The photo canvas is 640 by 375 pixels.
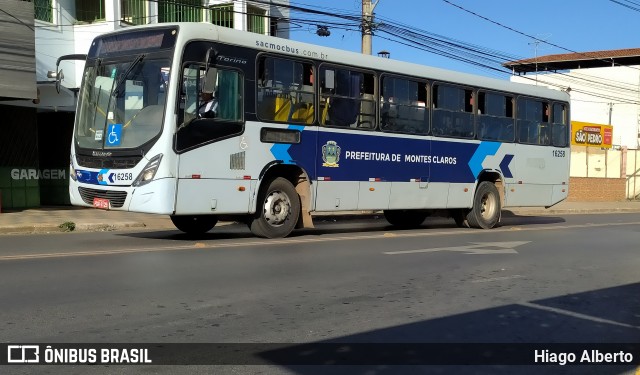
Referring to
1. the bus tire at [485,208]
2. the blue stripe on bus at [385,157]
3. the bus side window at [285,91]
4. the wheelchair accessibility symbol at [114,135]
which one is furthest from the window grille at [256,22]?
the wheelchair accessibility symbol at [114,135]

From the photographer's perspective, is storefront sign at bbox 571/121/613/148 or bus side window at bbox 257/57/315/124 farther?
storefront sign at bbox 571/121/613/148

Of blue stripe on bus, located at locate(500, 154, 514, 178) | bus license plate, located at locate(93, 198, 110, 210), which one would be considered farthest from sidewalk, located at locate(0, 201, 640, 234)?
blue stripe on bus, located at locate(500, 154, 514, 178)

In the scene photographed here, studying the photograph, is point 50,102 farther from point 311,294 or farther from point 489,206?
point 311,294

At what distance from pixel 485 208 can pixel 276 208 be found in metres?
6.61

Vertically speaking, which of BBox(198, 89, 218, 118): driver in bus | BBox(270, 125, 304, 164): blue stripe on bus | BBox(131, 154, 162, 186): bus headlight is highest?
BBox(198, 89, 218, 118): driver in bus

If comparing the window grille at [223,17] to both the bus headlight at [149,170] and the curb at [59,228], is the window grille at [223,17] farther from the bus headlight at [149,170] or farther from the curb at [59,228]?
the bus headlight at [149,170]

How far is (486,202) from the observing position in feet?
53.9

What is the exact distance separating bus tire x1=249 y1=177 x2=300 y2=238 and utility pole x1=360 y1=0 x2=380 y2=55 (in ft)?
31.0

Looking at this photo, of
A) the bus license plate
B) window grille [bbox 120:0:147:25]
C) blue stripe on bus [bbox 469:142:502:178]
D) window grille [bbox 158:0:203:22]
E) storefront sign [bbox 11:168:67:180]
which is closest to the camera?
the bus license plate

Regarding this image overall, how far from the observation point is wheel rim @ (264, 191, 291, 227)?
39.0 feet

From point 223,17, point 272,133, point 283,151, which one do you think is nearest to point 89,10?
point 223,17

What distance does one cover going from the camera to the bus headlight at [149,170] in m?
10.3

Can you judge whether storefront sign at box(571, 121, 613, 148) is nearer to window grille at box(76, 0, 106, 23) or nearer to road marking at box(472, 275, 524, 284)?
window grille at box(76, 0, 106, 23)

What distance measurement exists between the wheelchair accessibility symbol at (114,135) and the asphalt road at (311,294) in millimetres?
1708
